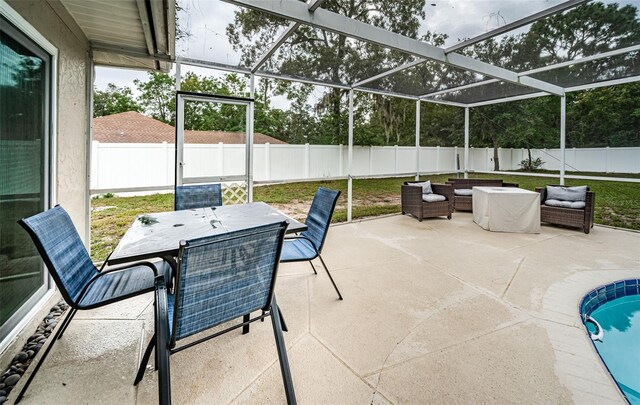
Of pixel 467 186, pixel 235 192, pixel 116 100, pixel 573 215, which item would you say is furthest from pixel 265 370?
pixel 116 100

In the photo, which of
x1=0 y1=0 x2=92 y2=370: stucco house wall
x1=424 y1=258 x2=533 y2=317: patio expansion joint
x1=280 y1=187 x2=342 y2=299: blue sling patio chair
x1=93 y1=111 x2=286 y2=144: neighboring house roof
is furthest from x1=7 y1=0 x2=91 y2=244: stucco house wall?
x1=424 y1=258 x2=533 y2=317: patio expansion joint

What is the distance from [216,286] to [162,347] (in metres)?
0.34

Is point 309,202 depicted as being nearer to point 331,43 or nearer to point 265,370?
point 331,43

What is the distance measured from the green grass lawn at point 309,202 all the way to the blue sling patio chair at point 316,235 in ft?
8.94

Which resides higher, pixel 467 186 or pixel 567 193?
pixel 467 186

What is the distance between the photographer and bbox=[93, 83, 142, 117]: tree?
10909mm

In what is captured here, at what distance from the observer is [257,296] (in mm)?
1612

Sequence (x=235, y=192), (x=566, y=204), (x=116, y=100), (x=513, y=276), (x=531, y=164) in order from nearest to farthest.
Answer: (x=513, y=276), (x=235, y=192), (x=566, y=204), (x=531, y=164), (x=116, y=100)

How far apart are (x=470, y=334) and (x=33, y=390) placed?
2.74 meters

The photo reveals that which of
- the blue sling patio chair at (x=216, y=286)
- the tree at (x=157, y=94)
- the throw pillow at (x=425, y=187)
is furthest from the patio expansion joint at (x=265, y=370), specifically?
the tree at (x=157, y=94)

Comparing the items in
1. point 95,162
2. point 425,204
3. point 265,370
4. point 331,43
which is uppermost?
point 331,43

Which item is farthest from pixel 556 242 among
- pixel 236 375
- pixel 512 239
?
pixel 236 375

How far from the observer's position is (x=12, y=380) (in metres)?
1.71

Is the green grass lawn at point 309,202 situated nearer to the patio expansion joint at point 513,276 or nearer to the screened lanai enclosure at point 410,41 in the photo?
the screened lanai enclosure at point 410,41
